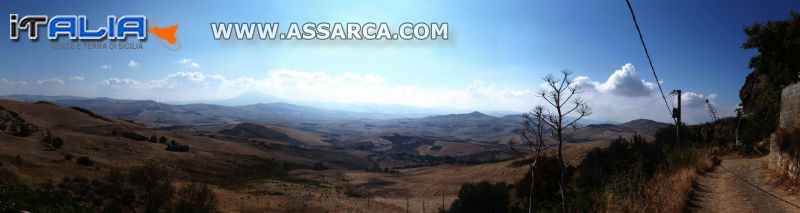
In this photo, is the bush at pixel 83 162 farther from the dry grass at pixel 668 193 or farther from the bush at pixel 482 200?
the dry grass at pixel 668 193

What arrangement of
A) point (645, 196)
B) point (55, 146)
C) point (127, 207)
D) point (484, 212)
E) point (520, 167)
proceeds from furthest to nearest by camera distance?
point (520, 167)
point (55, 146)
point (484, 212)
point (127, 207)
point (645, 196)

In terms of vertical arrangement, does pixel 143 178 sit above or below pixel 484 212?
above

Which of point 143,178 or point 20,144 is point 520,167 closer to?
point 143,178

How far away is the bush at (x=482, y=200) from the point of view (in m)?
34.1

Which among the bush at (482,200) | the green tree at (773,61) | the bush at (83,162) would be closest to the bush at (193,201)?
the bush at (482,200)

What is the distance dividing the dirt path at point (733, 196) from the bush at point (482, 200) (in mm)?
22333

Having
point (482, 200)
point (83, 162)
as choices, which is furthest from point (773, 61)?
point (83, 162)

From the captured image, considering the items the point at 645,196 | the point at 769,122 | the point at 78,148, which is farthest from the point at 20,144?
the point at 769,122

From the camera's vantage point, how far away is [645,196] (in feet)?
26.1

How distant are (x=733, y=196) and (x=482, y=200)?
2585cm

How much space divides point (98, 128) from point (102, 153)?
42341 millimetres

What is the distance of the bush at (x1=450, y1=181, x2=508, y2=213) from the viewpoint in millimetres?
34125

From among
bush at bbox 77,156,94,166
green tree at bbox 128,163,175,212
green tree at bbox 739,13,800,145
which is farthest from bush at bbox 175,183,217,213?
green tree at bbox 739,13,800,145

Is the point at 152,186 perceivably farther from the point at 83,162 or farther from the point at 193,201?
the point at 83,162
